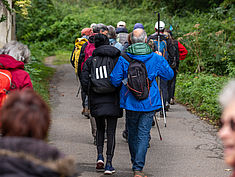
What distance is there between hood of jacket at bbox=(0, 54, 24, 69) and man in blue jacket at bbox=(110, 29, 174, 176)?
1431 millimetres

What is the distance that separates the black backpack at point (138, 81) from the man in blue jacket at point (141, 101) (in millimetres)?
78

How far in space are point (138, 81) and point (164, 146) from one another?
105 inches

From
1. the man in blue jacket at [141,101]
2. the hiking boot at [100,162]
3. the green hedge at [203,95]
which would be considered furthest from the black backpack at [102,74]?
the green hedge at [203,95]

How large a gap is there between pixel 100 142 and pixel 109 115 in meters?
0.49

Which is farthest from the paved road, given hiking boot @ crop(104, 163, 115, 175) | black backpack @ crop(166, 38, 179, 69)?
black backpack @ crop(166, 38, 179, 69)

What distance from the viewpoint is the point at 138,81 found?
19.5ft

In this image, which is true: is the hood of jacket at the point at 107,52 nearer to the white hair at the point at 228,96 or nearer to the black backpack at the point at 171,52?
the black backpack at the point at 171,52

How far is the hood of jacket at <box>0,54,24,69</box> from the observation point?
519cm

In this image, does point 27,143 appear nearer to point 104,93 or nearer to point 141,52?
point 141,52

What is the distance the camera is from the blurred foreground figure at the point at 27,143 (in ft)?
7.74

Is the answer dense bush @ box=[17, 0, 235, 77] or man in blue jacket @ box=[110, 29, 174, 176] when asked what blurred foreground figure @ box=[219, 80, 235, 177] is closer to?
man in blue jacket @ box=[110, 29, 174, 176]

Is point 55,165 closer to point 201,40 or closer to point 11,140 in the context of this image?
point 11,140

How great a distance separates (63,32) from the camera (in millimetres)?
30375

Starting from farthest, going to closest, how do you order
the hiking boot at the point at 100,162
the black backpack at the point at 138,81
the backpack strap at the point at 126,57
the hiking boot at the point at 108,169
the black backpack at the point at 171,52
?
1. the black backpack at the point at 171,52
2. the hiking boot at the point at 100,162
3. the hiking boot at the point at 108,169
4. the backpack strap at the point at 126,57
5. the black backpack at the point at 138,81
